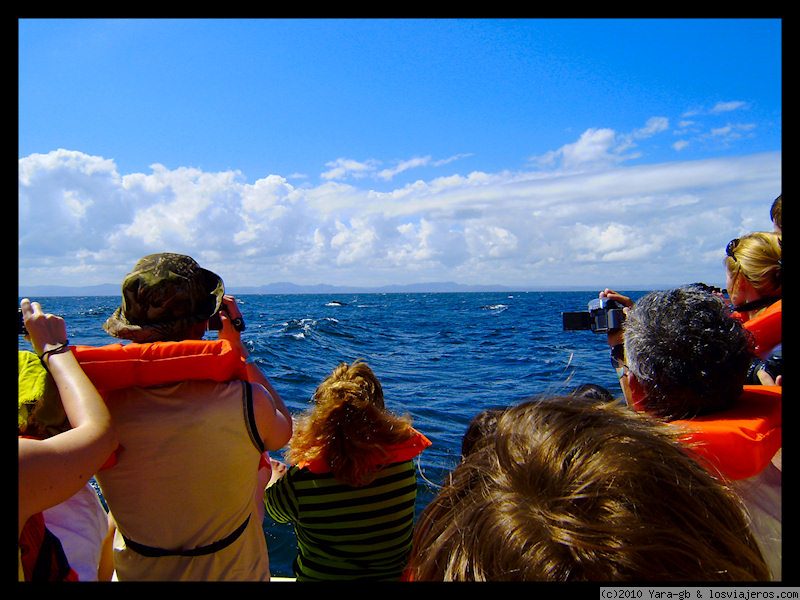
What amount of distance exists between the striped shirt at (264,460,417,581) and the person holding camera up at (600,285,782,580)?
1.22m

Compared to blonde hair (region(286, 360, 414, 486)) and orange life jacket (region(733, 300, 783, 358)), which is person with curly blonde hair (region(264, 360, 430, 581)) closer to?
blonde hair (region(286, 360, 414, 486))

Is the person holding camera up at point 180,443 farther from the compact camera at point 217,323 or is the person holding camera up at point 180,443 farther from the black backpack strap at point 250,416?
the compact camera at point 217,323

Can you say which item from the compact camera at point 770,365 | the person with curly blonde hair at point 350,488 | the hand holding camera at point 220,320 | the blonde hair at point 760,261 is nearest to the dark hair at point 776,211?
the blonde hair at point 760,261

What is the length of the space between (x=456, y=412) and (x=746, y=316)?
7157 millimetres

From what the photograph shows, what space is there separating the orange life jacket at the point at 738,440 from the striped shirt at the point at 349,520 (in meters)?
1.34

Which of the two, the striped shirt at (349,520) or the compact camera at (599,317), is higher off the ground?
the compact camera at (599,317)

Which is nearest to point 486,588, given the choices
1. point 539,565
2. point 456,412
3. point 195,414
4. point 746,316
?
point 539,565

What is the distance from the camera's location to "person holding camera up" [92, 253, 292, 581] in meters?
1.86

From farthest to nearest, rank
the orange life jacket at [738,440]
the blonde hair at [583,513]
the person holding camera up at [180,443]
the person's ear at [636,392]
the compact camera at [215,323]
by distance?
the compact camera at [215,323] → the person's ear at [636,392] → the person holding camera up at [180,443] → the orange life jacket at [738,440] → the blonde hair at [583,513]

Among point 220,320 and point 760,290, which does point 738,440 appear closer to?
point 760,290

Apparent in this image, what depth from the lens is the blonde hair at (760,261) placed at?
2.64 m

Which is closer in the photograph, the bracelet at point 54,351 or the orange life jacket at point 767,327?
the bracelet at point 54,351

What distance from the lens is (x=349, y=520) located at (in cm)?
251

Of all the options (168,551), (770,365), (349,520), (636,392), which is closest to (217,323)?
(168,551)
